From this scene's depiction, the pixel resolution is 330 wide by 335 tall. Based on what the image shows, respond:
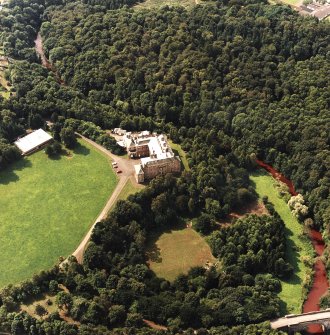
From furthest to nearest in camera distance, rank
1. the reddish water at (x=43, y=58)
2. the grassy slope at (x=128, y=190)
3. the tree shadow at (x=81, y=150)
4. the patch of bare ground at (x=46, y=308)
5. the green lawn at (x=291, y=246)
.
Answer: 1. the reddish water at (x=43, y=58)
2. the tree shadow at (x=81, y=150)
3. the grassy slope at (x=128, y=190)
4. the green lawn at (x=291, y=246)
5. the patch of bare ground at (x=46, y=308)

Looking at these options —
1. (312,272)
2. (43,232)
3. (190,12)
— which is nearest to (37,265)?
(43,232)

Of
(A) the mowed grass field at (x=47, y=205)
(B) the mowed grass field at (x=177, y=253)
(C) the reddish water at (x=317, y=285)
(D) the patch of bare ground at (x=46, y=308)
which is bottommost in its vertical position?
(C) the reddish water at (x=317, y=285)

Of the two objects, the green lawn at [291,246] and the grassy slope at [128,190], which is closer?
the green lawn at [291,246]

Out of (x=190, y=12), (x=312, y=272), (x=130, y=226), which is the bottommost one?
(x=312, y=272)

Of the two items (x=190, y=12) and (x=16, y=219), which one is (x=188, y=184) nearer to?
(x=16, y=219)

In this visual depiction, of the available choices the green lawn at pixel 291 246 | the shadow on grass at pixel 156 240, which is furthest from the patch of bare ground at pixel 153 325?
the green lawn at pixel 291 246

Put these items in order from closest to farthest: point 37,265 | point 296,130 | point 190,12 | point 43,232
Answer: point 37,265 < point 43,232 < point 296,130 < point 190,12

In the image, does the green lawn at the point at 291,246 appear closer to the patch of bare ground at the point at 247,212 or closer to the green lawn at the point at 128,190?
the patch of bare ground at the point at 247,212

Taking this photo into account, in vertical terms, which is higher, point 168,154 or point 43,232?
A: point 168,154
